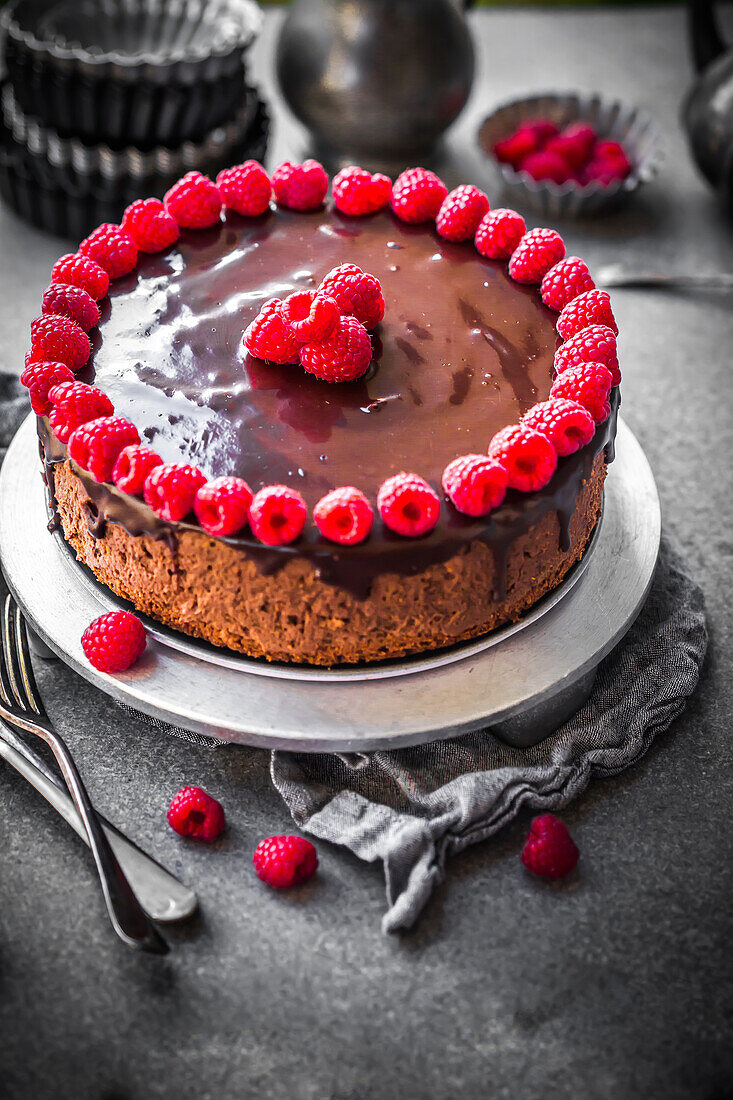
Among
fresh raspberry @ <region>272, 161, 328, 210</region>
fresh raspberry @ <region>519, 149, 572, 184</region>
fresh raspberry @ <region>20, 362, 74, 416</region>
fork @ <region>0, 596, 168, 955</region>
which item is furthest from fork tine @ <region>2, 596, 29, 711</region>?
fresh raspberry @ <region>519, 149, 572, 184</region>

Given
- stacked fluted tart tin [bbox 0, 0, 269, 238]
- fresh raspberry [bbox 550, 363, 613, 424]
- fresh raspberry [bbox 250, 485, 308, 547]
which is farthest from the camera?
stacked fluted tart tin [bbox 0, 0, 269, 238]

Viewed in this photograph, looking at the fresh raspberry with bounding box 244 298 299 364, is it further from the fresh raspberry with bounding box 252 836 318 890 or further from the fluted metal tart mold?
the fluted metal tart mold

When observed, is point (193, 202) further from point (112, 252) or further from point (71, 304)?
point (71, 304)

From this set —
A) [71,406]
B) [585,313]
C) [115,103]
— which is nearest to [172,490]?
[71,406]

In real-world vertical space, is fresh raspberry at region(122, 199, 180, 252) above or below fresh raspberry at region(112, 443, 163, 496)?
above

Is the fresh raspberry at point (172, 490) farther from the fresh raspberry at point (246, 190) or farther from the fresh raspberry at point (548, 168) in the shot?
the fresh raspberry at point (548, 168)

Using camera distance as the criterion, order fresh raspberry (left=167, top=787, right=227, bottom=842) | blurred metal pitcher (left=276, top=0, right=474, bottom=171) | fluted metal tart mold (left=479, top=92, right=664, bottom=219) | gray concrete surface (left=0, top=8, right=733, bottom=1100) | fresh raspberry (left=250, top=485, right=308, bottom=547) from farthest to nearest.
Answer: fluted metal tart mold (left=479, top=92, right=664, bottom=219) → blurred metal pitcher (left=276, top=0, right=474, bottom=171) → fresh raspberry (left=167, top=787, right=227, bottom=842) → fresh raspberry (left=250, top=485, right=308, bottom=547) → gray concrete surface (left=0, top=8, right=733, bottom=1100)

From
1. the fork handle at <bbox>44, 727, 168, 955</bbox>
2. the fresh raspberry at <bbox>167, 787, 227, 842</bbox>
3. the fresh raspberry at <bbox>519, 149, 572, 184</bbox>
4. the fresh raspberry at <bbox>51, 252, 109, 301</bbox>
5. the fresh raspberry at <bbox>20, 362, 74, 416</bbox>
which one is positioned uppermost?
the fresh raspberry at <bbox>51, 252, 109, 301</bbox>

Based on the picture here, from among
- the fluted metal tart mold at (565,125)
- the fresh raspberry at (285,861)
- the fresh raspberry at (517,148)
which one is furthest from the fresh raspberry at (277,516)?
the fresh raspberry at (517,148)
